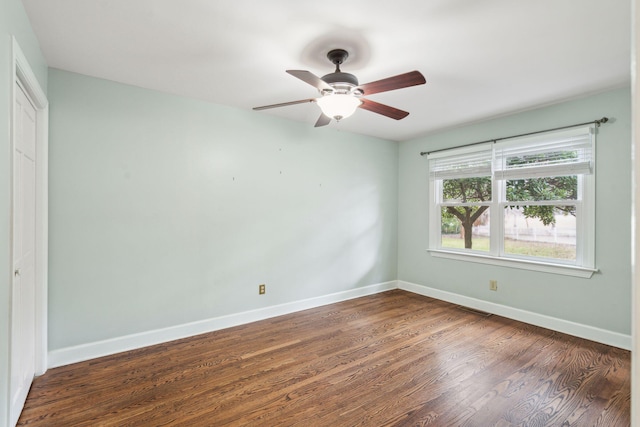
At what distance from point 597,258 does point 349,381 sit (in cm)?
271

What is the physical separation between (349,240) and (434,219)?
1299 millimetres

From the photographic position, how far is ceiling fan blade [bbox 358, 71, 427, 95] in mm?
1833

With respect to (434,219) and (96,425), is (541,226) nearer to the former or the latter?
(434,219)

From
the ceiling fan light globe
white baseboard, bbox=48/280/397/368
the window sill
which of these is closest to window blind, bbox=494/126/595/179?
the window sill

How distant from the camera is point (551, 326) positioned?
10.5 ft

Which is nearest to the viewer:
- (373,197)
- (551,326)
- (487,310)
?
(551,326)

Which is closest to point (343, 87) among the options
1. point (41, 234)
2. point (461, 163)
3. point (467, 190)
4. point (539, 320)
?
point (41, 234)

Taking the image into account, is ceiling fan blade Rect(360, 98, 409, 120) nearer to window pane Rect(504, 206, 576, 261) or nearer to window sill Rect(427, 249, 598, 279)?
window pane Rect(504, 206, 576, 261)

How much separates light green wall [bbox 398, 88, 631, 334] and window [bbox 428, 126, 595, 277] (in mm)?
100

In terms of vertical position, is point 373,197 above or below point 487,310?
above

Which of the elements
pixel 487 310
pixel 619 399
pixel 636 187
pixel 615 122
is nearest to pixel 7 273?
pixel 636 187

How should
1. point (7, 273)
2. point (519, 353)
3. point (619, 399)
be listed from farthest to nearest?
1. point (519, 353)
2. point (619, 399)
3. point (7, 273)

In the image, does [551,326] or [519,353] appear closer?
[519,353]

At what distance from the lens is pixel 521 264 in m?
3.44
